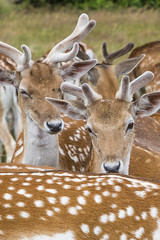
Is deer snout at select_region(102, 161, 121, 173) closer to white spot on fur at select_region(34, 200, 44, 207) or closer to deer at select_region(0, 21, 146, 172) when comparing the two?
deer at select_region(0, 21, 146, 172)

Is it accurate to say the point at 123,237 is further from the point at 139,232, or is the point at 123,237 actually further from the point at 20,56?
the point at 20,56

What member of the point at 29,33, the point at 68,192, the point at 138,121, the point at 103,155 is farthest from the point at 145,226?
the point at 29,33

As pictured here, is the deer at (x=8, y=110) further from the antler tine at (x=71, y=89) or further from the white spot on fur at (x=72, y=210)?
the white spot on fur at (x=72, y=210)

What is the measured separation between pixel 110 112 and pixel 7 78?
1080 mm

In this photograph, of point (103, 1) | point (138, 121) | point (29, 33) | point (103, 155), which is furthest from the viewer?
point (103, 1)

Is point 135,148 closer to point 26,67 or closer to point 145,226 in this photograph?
point 26,67

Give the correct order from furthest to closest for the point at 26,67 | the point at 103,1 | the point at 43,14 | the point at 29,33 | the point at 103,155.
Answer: the point at 103,1, the point at 43,14, the point at 29,33, the point at 26,67, the point at 103,155

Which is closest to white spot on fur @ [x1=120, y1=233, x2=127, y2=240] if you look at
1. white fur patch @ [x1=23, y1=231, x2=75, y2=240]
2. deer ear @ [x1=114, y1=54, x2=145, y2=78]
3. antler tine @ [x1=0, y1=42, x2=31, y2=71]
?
white fur patch @ [x1=23, y1=231, x2=75, y2=240]

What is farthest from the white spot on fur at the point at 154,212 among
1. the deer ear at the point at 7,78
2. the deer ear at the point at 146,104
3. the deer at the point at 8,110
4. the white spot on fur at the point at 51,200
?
the deer at the point at 8,110

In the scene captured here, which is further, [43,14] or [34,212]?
[43,14]

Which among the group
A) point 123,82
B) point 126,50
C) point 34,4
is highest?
point 34,4

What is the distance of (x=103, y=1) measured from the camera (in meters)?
20.0

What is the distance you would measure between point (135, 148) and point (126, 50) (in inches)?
86.8

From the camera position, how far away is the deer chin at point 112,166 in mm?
3688
